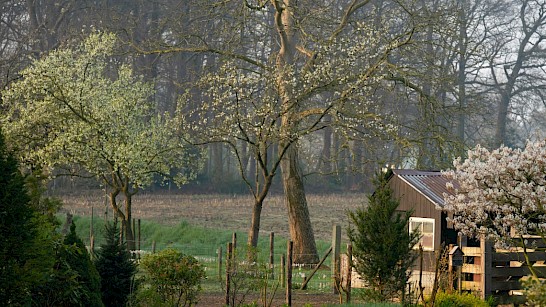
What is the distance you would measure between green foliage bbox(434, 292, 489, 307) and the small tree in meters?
0.79

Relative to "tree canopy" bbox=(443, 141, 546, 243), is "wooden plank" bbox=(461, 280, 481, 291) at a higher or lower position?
lower

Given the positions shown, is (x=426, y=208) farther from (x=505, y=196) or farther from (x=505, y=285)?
(x=505, y=285)

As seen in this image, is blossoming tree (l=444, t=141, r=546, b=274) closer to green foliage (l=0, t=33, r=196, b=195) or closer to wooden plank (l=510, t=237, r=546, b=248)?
wooden plank (l=510, t=237, r=546, b=248)

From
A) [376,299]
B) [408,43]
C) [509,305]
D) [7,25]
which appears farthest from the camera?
[7,25]

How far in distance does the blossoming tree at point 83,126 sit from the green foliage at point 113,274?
435 inches

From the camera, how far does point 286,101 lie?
23.3 metres

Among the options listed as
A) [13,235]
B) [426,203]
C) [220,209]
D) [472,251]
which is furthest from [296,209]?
[13,235]

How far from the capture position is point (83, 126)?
79.0ft

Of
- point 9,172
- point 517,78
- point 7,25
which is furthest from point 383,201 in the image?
point 517,78

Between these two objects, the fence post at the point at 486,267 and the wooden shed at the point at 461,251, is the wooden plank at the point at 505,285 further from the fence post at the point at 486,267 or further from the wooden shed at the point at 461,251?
the fence post at the point at 486,267

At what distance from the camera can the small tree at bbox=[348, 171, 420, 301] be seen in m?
14.7

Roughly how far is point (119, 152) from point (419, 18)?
876cm

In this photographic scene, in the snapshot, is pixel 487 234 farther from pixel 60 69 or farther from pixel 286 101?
pixel 60 69

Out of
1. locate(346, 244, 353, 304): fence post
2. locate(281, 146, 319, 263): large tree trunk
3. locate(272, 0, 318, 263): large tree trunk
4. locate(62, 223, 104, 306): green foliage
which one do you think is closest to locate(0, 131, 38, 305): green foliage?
locate(62, 223, 104, 306): green foliage
